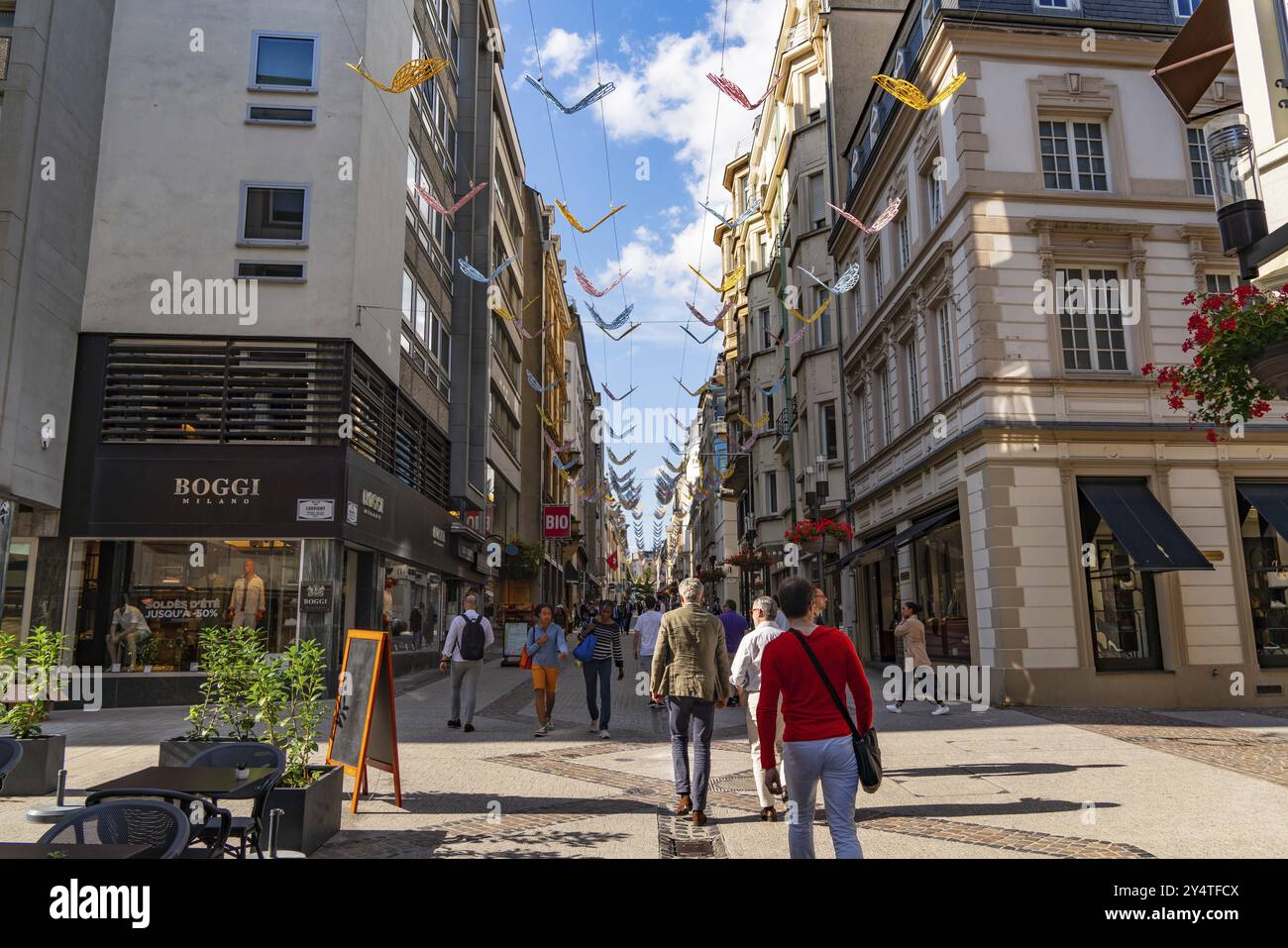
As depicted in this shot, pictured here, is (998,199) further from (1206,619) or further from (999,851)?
(999,851)

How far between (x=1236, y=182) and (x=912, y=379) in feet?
42.7

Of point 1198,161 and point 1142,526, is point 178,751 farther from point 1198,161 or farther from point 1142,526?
point 1198,161

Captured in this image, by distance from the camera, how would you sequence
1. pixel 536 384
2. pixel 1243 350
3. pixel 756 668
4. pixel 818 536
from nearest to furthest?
pixel 1243 350 < pixel 756 668 < pixel 818 536 < pixel 536 384

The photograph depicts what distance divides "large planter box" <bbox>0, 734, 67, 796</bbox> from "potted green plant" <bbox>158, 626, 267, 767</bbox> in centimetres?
143

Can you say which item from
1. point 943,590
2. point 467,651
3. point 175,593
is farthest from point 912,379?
point 175,593

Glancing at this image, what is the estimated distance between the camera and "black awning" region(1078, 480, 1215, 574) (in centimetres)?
1444

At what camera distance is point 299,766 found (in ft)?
21.0

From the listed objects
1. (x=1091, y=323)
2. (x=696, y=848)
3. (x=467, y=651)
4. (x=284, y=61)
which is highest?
(x=284, y=61)

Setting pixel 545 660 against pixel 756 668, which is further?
pixel 545 660

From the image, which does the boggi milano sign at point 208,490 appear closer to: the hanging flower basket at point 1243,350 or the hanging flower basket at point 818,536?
the hanging flower basket at point 818,536

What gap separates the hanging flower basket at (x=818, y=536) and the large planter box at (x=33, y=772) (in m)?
15.0

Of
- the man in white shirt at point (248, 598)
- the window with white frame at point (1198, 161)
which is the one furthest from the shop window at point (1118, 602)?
the man in white shirt at point (248, 598)
